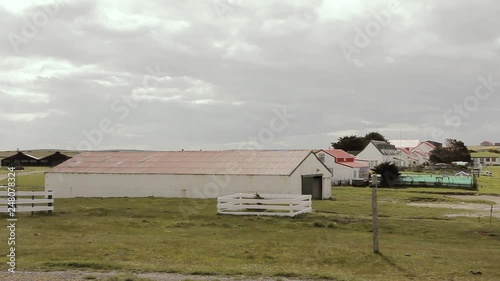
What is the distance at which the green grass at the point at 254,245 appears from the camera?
45.7ft

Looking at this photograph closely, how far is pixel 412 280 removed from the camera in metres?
13.1

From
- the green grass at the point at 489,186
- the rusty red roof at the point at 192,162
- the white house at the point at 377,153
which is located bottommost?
the green grass at the point at 489,186

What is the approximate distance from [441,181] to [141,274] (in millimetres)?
71100

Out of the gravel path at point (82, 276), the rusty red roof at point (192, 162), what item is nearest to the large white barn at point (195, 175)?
the rusty red roof at point (192, 162)

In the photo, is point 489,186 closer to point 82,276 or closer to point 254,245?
point 254,245

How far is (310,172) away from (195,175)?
34.5 ft

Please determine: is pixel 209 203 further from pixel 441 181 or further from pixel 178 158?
pixel 441 181

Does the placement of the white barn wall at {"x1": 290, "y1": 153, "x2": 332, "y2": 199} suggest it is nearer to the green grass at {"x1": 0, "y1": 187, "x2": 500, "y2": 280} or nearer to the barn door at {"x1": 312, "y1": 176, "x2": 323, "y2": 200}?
the barn door at {"x1": 312, "y1": 176, "x2": 323, "y2": 200}

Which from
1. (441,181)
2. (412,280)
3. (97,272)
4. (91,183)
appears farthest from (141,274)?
(441,181)

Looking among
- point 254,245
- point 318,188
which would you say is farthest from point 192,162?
point 254,245

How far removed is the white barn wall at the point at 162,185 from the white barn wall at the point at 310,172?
37 cm

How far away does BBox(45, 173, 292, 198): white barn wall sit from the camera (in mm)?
A: 41594

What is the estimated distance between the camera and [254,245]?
18375 millimetres

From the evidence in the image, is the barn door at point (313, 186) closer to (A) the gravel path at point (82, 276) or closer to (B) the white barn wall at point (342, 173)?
(B) the white barn wall at point (342, 173)
